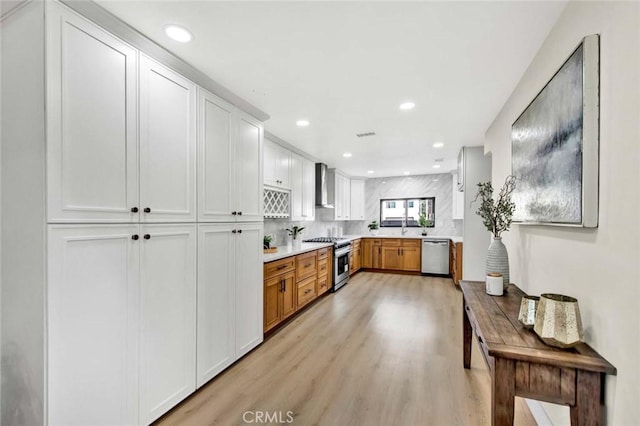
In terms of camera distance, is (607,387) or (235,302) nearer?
(607,387)

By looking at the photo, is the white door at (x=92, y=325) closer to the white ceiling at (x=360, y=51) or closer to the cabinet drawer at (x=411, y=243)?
the white ceiling at (x=360, y=51)

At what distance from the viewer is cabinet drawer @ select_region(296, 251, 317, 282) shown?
370cm

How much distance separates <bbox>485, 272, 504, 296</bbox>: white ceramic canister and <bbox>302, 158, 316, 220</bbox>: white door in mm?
3093

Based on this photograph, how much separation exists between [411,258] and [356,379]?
4458mm

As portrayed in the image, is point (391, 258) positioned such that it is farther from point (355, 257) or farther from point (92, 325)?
point (92, 325)

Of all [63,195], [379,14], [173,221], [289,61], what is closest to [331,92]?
[289,61]

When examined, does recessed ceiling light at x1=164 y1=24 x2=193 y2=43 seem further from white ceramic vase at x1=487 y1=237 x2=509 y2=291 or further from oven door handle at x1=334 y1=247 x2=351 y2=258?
oven door handle at x1=334 y1=247 x2=351 y2=258

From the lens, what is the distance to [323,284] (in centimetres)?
452

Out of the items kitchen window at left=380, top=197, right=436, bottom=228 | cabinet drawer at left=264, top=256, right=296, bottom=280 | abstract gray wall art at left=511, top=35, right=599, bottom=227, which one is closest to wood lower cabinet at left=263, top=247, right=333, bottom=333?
cabinet drawer at left=264, top=256, right=296, bottom=280

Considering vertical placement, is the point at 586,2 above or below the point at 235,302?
above

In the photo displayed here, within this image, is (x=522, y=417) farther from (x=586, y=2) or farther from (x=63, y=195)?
(x=63, y=195)

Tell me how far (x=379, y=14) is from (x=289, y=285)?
2.88m

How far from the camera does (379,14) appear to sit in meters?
1.46

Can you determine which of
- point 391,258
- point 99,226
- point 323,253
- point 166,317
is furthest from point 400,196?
point 99,226
